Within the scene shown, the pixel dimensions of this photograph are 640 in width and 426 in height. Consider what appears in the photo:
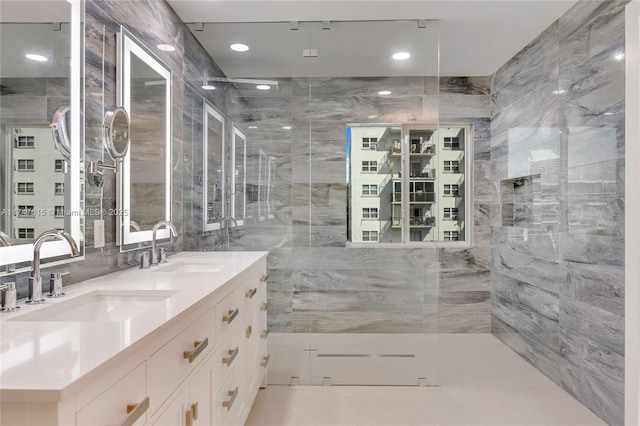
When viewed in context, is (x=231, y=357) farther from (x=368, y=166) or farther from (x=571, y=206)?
(x=571, y=206)

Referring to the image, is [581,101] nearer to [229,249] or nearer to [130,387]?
[229,249]

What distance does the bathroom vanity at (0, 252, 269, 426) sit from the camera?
29.7 inches

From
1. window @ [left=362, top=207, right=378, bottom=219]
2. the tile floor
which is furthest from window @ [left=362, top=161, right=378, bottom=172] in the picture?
the tile floor

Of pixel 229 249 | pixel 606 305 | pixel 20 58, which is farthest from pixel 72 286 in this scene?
pixel 606 305

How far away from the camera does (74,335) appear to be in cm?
98

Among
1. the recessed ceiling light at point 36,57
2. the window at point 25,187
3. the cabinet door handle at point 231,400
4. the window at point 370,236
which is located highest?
the recessed ceiling light at point 36,57

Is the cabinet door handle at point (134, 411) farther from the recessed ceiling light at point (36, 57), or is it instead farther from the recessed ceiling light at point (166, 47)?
the recessed ceiling light at point (166, 47)

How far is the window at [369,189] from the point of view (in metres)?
3.04

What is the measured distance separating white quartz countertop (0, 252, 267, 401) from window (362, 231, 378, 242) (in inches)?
57.1

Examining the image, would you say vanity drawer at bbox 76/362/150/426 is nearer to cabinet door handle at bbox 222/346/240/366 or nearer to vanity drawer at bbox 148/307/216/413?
vanity drawer at bbox 148/307/216/413

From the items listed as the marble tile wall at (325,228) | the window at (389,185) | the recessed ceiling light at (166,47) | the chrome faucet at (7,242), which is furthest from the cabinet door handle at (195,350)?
the recessed ceiling light at (166,47)

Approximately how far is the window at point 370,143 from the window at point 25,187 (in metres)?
2.11

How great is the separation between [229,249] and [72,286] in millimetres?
1417

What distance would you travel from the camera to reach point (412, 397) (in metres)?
2.67
